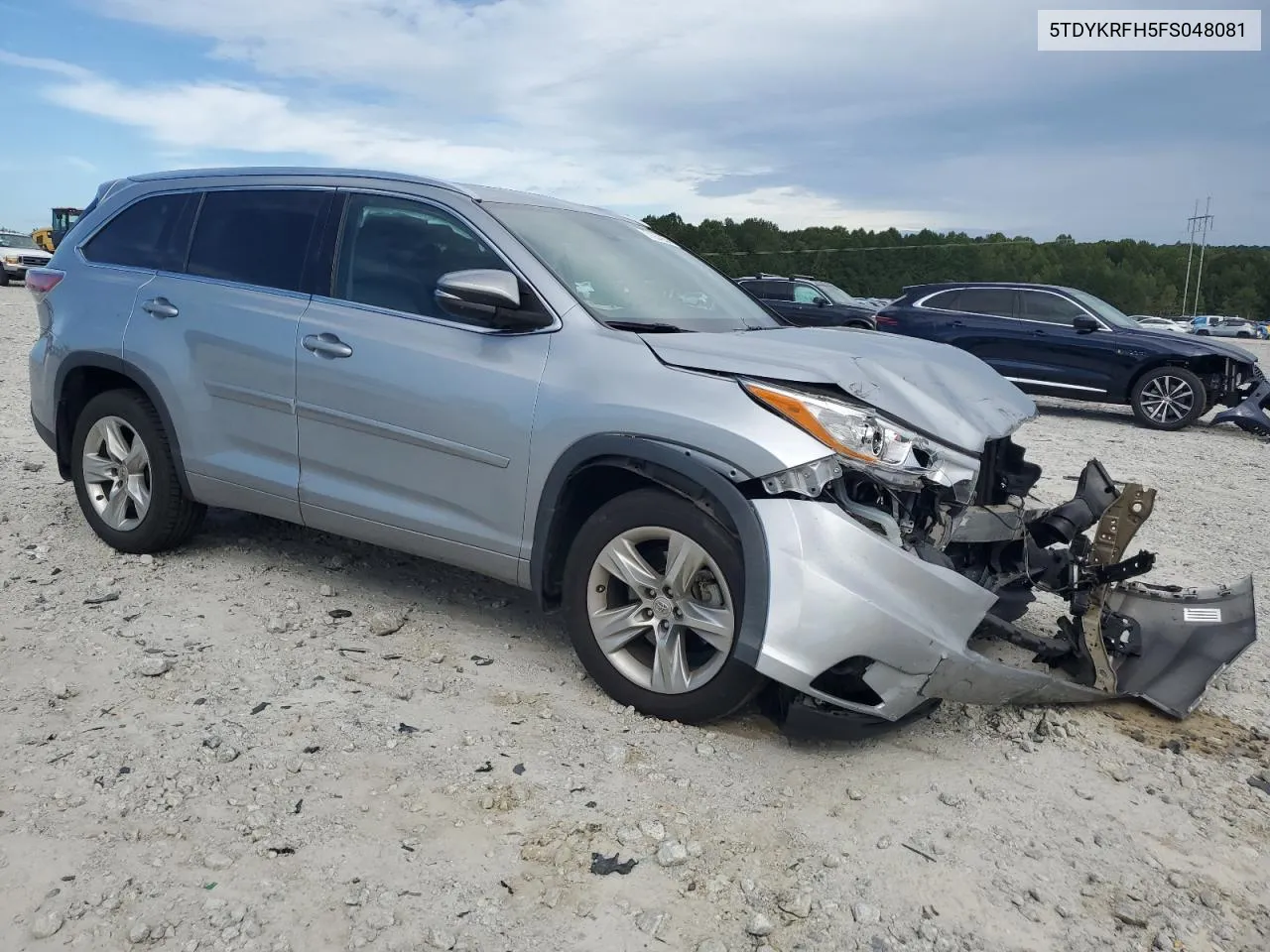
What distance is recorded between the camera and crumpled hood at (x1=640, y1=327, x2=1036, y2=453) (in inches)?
128

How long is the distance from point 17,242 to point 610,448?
33705 millimetres

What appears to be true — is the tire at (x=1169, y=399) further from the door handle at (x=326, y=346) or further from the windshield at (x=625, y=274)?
the door handle at (x=326, y=346)

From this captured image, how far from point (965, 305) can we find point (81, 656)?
11.9m

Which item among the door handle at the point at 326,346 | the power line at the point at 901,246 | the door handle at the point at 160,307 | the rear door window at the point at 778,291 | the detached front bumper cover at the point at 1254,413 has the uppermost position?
the power line at the point at 901,246

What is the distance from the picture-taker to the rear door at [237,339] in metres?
4.25

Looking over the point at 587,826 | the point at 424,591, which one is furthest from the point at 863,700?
the point at 424,591

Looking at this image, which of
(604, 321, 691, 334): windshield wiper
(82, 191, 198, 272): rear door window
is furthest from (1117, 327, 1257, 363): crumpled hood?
(82, 191, 198, 272): rear door window

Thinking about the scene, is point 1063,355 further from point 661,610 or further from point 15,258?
point 15,258

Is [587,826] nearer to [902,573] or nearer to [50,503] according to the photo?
[902,573]

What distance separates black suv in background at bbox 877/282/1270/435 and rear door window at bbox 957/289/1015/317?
0.04 ft

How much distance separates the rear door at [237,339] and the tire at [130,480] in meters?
0.20

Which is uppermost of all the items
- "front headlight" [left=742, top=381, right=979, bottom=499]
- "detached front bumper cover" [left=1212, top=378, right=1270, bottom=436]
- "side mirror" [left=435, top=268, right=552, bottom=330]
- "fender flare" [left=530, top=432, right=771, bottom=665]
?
"side mirror" [left=435, top=268, right=552, bottom=330]

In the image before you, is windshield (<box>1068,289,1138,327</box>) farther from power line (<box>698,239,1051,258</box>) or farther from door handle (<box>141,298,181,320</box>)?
power line (<box>698,239,1051,258</box>)

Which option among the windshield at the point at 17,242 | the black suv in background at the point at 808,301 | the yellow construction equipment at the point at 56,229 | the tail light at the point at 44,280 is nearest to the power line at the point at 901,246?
the yellow construction equipment at the point at 56,229
